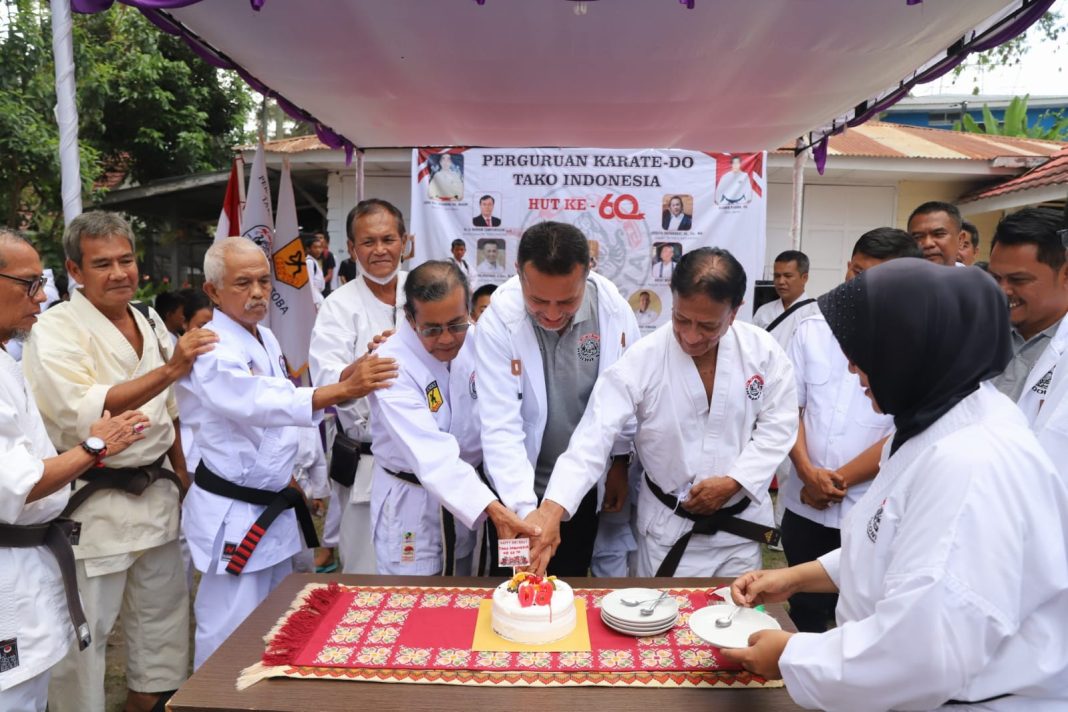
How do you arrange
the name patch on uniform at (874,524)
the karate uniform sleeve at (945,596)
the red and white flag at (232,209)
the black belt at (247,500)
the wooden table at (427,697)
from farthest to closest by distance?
the red and white flag at (232,209) < the black belt at (247,500) < the wooden table at (427,697) < the name patch on uniform at (874,524) < the karate uniform sleeve at (945,596)

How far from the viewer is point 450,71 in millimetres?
3760

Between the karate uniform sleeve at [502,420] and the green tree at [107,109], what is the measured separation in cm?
754

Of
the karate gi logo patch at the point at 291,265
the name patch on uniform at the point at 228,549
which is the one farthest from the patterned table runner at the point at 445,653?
the karate gi logo patch at the point at 291,265

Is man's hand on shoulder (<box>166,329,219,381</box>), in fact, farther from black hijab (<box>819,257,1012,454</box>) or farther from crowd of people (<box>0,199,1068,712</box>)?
black hijab (<box>819,257,1012,454</box>)

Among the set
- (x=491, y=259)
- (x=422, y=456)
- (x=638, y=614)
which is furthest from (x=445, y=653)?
(x=491, y=259)

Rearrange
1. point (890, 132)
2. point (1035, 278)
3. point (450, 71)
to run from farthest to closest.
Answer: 1. point (890, 132)
2. point (450, 71)
3. point (1035, 278)

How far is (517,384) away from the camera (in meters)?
2.72

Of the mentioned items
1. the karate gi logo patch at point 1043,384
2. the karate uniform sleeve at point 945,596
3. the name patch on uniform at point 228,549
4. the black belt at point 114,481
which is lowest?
the name patch on uniform at point 228,549

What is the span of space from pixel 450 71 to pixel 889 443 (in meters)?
3.07

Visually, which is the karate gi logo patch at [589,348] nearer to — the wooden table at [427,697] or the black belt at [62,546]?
the wooden table at [427,697]

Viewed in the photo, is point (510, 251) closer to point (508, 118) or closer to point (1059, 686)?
point (508, 118)

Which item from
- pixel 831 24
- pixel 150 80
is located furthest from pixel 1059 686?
pixel 150 80

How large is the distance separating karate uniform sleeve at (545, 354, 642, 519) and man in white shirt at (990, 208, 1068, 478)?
3.91 ft

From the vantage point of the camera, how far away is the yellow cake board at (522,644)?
185 centimetres
